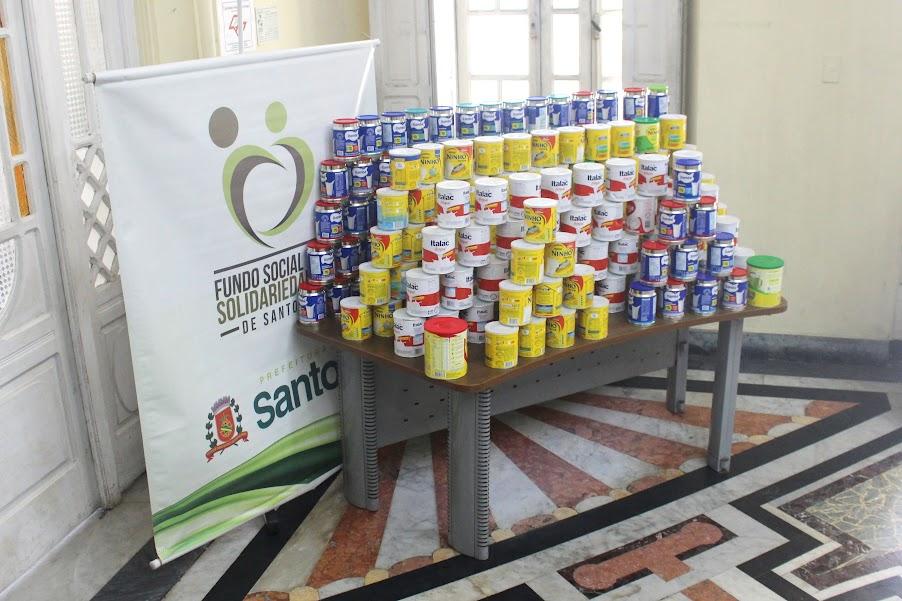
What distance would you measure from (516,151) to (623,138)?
0.45 metres

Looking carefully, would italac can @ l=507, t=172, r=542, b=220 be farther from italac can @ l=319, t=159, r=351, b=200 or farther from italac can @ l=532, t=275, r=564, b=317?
italac can @ l=319, t=159, r=351, b=200

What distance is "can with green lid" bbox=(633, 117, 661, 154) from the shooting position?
152 inches

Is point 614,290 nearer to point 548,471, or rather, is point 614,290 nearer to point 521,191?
point 521,191

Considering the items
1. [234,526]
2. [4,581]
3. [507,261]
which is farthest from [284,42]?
[4,581]

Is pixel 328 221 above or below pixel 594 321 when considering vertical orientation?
above

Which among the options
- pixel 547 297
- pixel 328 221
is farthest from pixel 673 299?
pixel 328 221

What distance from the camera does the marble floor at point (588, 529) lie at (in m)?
3.32

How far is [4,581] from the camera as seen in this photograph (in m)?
3.32

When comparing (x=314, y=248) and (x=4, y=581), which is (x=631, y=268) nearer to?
(x=314, y=248)

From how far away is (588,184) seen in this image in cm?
357

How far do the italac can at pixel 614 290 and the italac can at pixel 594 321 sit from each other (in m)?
0.17

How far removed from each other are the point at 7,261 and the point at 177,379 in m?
0.68

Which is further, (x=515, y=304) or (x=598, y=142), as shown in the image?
(x=598, y=142)

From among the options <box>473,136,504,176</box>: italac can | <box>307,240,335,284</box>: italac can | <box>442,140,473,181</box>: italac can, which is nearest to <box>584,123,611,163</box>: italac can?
<box>473,136,504,176</box>: italac can
